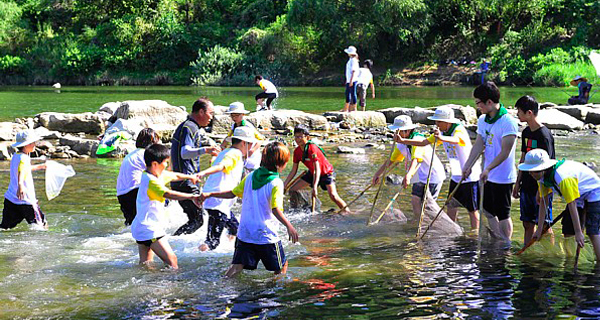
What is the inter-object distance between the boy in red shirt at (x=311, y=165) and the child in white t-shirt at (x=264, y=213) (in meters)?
3.19

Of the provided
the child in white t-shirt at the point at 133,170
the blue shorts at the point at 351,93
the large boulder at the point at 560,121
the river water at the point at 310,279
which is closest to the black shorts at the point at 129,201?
the child in white t-shirt at the point at 133,170

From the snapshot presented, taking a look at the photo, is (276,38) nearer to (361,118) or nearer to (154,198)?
(361,118)

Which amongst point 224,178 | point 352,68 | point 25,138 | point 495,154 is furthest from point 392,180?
point 352,68

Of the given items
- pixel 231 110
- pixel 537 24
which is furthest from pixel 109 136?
pixel 537 24

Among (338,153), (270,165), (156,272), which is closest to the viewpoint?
(270,165)

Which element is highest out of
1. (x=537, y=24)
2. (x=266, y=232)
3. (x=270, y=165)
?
(x=537, y=24)

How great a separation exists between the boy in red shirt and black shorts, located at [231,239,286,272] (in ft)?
10.5

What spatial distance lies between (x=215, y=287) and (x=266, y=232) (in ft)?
2.39

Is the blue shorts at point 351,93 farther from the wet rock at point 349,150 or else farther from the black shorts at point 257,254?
the black shorts at point 257,254

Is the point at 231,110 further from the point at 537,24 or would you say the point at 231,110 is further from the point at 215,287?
the point at 537,24

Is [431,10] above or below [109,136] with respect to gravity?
above

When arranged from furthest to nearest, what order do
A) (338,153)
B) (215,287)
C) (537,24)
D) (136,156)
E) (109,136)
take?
1. (537,24)
2. (338,153)
3. (109,136)
4. (136,156)
5. (215,287)

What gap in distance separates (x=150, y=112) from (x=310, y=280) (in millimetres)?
12037

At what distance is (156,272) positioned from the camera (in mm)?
6410
